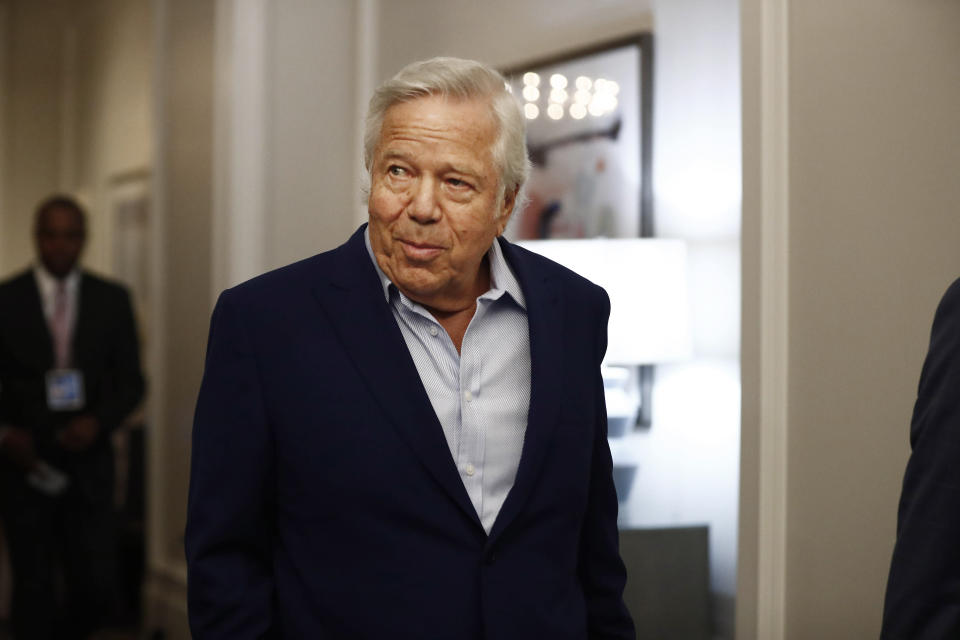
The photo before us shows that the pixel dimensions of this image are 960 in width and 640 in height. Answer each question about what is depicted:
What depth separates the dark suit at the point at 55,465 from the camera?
12.9ft

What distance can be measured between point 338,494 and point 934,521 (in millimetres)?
801

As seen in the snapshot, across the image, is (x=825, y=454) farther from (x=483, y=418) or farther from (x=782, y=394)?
(x=483, y=418)

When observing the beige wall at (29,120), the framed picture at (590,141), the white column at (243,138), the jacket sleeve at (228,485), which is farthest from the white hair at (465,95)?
the beige wall at (29,120)

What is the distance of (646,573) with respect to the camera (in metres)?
2.78

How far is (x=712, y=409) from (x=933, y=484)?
181 cm

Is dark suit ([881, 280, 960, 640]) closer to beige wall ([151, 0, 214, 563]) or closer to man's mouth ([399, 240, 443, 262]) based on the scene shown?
man's mouth ([399, 240, 443, 262])

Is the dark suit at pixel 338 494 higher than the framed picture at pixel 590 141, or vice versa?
the framed picture at pixel 590 141

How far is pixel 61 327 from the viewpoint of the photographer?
A: 424 cm

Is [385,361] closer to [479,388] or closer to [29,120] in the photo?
[479,388]

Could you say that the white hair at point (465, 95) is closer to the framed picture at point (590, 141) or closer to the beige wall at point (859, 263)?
the beige wall at point (859, 263)

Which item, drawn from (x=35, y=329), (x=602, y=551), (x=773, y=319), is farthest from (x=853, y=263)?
(x=35, y=329)

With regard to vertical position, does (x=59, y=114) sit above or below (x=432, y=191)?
above

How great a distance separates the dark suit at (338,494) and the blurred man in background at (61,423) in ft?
8.94

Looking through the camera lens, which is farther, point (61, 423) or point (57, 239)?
point (57, 239)
